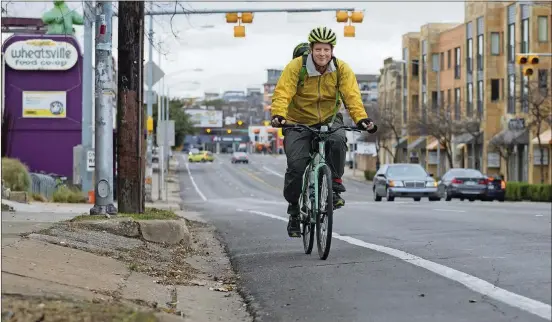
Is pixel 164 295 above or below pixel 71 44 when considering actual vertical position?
below

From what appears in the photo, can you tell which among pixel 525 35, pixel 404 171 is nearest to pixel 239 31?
pixel 404 171

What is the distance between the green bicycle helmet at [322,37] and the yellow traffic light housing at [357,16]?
19328 mm

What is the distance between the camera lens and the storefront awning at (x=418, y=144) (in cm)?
8150

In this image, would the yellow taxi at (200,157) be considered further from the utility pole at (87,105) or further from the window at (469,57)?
the utility pole at (87,105)

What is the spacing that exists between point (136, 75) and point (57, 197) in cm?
1822

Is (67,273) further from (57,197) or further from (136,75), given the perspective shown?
(57,197)

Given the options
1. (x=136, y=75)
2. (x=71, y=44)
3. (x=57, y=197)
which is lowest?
(x=57, y=197)

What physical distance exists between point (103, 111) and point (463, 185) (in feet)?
84.3

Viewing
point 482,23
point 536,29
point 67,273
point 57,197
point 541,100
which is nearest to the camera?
point 67,273

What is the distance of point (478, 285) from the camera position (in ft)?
20.5

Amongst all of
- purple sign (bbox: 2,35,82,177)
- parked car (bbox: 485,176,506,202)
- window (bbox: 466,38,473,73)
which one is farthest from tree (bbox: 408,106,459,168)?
purple sign (bbox: 2,35,82,177)

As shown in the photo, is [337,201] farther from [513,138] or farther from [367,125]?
[513,138]

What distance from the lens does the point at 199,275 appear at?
29.2ft

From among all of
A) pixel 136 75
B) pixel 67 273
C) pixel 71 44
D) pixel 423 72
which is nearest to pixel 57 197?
pixel 71 44
